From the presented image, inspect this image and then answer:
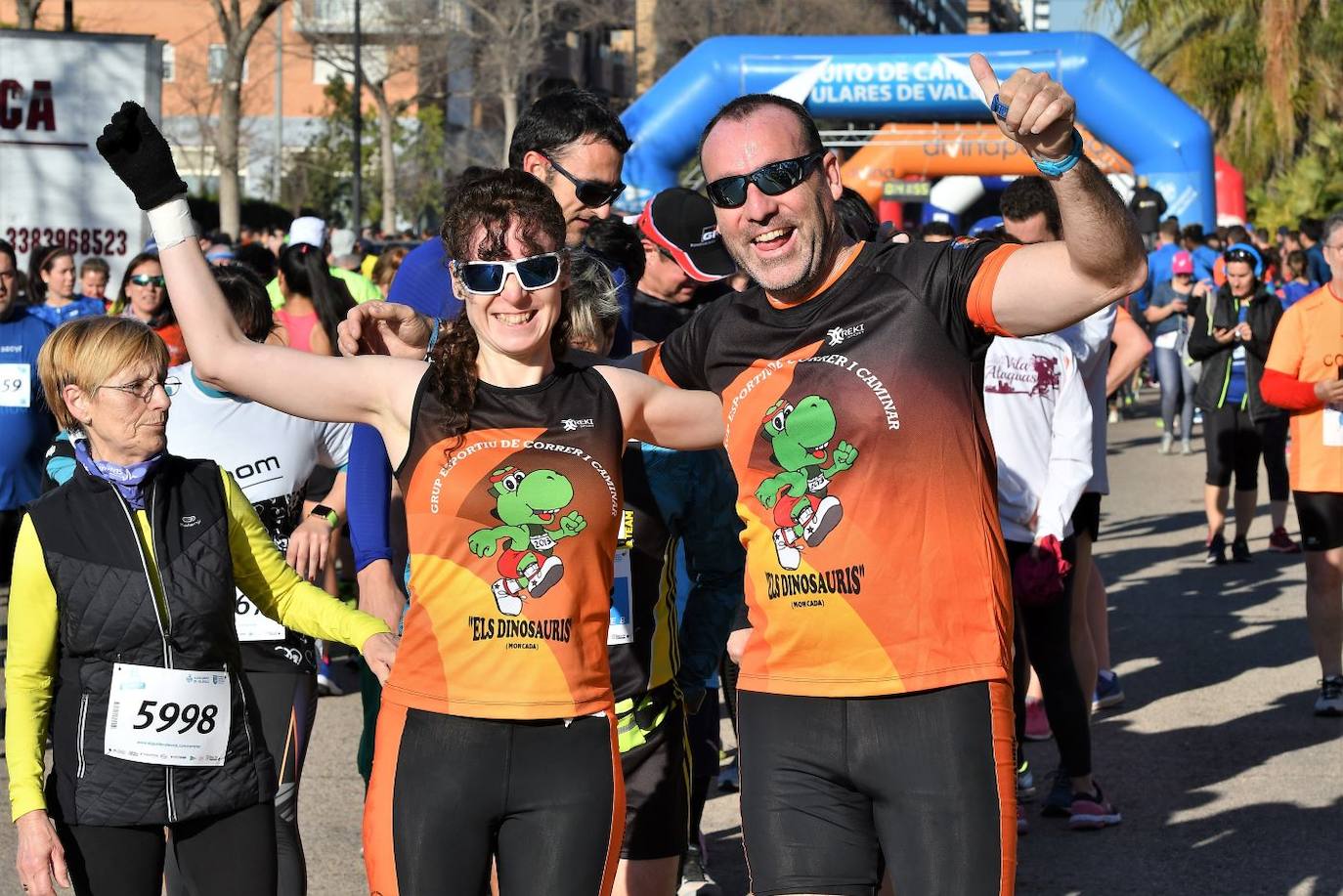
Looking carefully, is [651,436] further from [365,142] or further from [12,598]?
[365,142]

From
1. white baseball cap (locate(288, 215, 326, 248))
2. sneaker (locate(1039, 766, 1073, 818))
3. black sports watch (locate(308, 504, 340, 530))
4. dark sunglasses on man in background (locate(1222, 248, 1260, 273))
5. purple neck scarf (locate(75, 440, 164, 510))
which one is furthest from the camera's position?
dark sunglasses on man in background (locate(1222, 248, 1260, 273))

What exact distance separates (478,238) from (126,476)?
36.7 inches

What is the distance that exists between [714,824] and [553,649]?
3306 mm

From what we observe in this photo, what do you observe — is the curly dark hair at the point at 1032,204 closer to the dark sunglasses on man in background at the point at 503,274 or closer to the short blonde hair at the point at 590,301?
the short blonde hair at the point at 590,301

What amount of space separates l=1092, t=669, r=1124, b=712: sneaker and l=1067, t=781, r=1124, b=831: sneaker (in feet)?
6.25

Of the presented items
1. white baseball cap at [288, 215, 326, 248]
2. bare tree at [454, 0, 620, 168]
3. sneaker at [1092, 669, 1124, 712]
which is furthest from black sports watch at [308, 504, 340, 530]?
bare tree at [454, 0, 620, 168]

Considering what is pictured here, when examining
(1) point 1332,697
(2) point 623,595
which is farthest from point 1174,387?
(2) point 623,595

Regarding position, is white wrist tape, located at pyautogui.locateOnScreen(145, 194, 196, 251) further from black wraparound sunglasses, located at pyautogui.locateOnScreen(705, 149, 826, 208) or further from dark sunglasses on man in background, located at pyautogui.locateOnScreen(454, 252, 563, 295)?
black wraparound sunglasses, located at pyautogui.locateOnScreen(705, 149, 826, 208)

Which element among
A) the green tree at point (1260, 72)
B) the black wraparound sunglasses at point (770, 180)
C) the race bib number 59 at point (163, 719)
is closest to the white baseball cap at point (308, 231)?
the race bib number 59 at point (163, 719)

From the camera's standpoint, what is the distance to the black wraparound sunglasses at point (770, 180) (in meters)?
3.50

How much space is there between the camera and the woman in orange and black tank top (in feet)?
11.3

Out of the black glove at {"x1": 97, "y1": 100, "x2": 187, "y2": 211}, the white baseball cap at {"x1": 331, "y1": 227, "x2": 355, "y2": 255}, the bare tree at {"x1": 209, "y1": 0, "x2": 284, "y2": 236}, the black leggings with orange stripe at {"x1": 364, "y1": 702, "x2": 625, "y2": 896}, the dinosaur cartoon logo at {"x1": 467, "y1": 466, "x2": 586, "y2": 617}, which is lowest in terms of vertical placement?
the black leggings with orange stripe at {"x1": 364, "y1": 702, "x2": 625, "y2": 896}

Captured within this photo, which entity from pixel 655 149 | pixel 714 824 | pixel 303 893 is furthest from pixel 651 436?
pixel 655 149

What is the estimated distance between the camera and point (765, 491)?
346 centimetres
